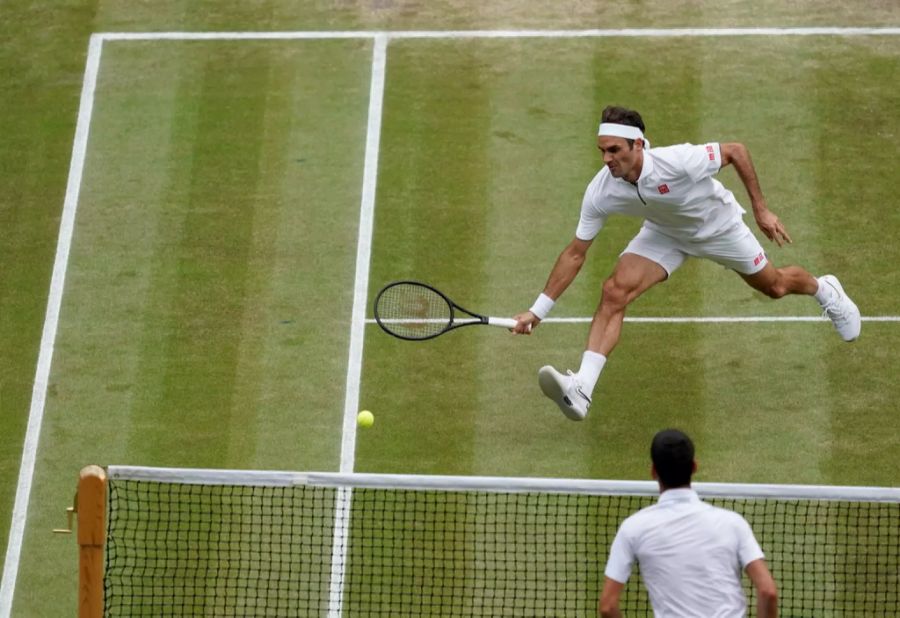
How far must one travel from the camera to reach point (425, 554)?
11578 millimetres

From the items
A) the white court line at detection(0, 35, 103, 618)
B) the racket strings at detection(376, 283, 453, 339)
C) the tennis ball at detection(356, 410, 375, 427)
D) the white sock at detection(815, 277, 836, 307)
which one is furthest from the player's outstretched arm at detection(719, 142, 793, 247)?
the white court line at detection(0, 35, 103, 618)

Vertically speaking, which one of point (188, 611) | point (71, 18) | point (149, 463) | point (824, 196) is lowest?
point (188, 611)

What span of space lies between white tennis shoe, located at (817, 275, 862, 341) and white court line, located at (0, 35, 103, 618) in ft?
19.4

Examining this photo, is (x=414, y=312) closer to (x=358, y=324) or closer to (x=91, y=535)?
(x=358, y=324)

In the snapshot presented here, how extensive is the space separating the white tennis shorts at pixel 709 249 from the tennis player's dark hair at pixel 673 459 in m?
4.33

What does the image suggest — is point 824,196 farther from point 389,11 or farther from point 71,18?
point 71,18

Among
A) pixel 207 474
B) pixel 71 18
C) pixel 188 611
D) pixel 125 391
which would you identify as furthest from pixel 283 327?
pixel 71 18

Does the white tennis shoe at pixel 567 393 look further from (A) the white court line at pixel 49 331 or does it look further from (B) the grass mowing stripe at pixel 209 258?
(A) the white court line at pixel 49 331

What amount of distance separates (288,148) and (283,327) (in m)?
2.25

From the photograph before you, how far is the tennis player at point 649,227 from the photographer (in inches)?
452

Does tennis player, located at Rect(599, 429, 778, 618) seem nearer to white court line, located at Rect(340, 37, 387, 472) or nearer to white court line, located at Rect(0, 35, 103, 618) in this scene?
white court line, located at Rect(340, 37, 387, 472)

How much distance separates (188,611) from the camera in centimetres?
1124

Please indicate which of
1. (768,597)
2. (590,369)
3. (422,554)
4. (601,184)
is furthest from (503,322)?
(768,597)

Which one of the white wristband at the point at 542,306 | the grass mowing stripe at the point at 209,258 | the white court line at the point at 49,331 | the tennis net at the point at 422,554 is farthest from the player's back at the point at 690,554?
the white court line at the point at 49,331
